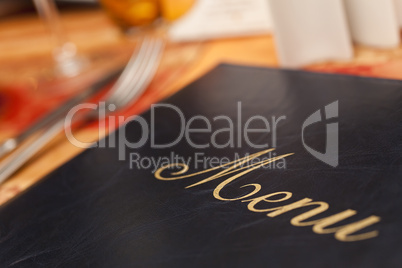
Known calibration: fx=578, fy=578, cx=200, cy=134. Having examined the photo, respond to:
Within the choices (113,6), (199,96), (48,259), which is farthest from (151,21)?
(48,259)

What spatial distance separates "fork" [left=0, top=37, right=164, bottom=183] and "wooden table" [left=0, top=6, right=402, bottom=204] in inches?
0.4

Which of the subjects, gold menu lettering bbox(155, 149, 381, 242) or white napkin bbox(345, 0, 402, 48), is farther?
white napkin bbox(345, 0, 402, 48)

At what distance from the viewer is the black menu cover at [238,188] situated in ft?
1.25

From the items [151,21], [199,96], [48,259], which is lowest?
[48,259]

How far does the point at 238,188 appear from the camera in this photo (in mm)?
454

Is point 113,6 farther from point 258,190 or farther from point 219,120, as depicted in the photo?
point 258,190

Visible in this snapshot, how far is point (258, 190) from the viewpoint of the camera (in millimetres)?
444

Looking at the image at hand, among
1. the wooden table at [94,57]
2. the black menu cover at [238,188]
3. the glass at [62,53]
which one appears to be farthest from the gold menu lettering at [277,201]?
the glass at [62,53]

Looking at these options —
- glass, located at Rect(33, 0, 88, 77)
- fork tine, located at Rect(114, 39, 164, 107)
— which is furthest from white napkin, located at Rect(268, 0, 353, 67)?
glass, located at Rect(33, 0, 88, 77)

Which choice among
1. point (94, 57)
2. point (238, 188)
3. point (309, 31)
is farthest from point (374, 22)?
point (94, 57)

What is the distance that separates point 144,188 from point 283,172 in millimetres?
118

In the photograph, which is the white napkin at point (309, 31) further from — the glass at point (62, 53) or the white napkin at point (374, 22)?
the glass at point (62, 53)

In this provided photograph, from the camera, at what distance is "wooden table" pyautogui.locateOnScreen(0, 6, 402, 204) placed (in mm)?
645

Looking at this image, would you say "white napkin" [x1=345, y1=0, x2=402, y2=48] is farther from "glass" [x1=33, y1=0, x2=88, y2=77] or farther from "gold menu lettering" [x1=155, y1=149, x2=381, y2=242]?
"glass" [x1=33, y1=0, x2=88, y2=77]
